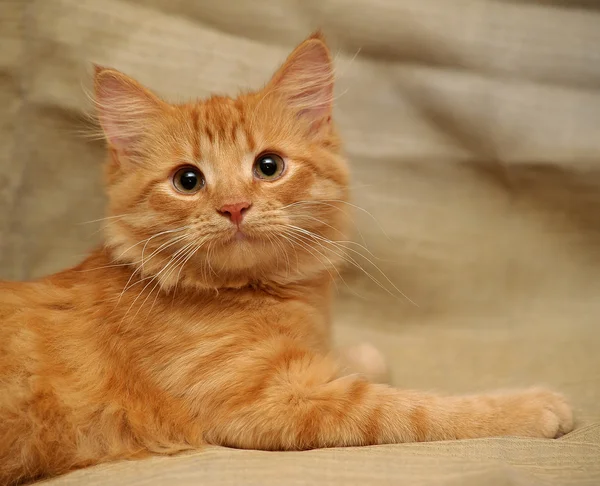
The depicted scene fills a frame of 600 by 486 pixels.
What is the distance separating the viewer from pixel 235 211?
150 centimetres

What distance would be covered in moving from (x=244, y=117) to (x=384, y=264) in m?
0.99

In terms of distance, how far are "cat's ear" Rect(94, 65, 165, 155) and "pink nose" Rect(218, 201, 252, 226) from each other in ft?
1.33

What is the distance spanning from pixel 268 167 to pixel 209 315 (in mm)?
410

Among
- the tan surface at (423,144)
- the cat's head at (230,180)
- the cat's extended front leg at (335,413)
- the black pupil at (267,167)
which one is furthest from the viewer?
the tan surface at (423,144)

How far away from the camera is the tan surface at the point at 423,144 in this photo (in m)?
2.23

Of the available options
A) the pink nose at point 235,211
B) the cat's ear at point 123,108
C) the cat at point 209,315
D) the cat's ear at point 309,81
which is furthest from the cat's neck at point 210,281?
the cat's ear at point 309,81

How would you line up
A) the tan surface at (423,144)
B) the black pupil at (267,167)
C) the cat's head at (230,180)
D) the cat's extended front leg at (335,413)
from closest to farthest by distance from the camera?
1. the cat's extended front leg at (335,413)
2. the cat's head at (230,180)
3. the black pupil at (267,167)
4. the tan surface at (423,144)

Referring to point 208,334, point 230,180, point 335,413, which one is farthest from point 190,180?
point 335,413

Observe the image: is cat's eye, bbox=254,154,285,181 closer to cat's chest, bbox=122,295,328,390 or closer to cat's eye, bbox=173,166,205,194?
cat's eye, bbox=173,166,205,194

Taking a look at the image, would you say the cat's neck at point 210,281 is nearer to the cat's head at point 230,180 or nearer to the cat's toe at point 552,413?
the cat's head at point 230,180

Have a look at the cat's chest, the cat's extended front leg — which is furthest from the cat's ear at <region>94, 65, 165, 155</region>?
the cat's extended front leg

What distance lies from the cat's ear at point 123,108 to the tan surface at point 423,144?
593 mm

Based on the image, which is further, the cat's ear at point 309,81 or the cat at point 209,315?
the cat's ear at point 309,81

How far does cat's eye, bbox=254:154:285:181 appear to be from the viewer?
5.38 feet
